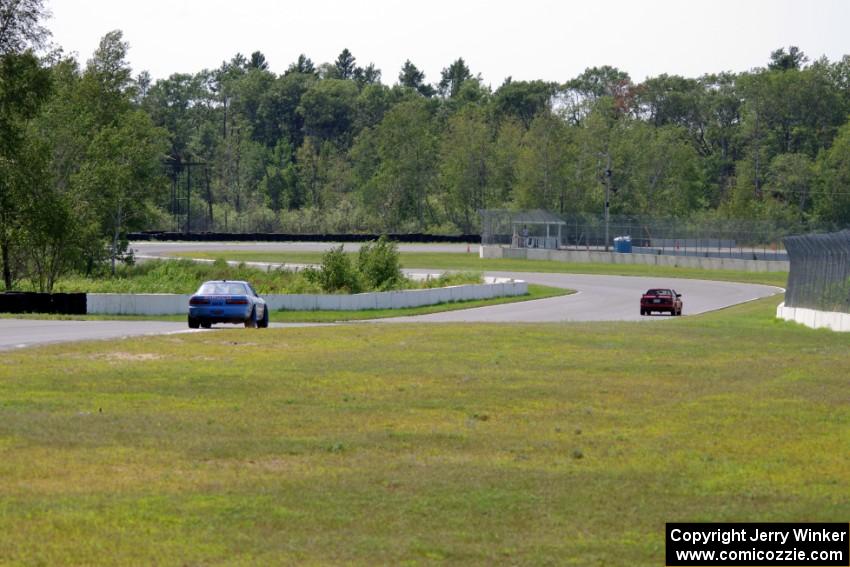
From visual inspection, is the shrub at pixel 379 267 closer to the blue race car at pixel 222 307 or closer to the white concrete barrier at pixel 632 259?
the blue race car at pixel 222 307

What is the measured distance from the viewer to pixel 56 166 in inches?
2451

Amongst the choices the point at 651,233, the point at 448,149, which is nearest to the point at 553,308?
the point at 651,233

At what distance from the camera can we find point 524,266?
88.3 m

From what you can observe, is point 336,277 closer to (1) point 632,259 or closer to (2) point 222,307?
(2) point 222,307

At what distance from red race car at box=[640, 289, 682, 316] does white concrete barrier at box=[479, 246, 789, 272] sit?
3974cm

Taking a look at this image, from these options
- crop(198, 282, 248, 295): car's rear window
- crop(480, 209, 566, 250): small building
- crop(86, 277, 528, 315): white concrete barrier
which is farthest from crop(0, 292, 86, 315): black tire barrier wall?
crop(480, 209, 566, 250): small building

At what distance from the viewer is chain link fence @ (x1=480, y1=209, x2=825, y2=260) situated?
92250 millimetres

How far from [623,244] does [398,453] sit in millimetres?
85401

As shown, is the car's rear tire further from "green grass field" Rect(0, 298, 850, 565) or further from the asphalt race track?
"green grass field" Rect(0, 298, 850, 565)

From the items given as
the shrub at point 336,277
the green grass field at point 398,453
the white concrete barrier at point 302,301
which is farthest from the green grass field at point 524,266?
the green grass field at point 398,453

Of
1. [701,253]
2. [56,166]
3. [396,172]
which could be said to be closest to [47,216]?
[56,166]

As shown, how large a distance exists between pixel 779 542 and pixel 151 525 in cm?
474

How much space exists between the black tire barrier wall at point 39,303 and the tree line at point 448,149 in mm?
24107

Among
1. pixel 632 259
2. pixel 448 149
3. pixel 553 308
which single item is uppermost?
pixel 448 149
